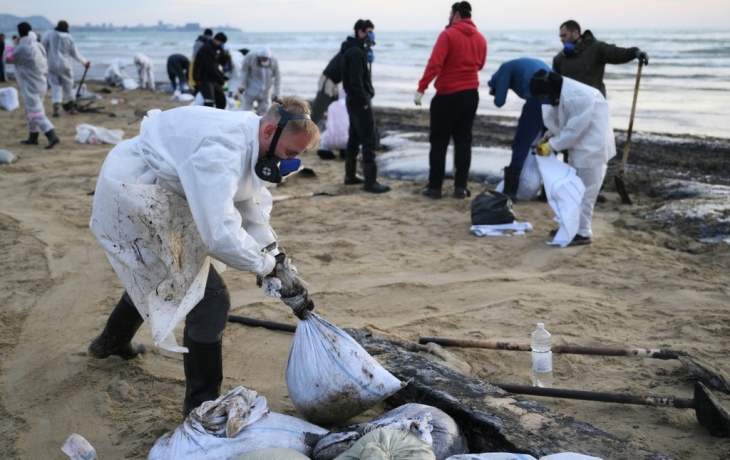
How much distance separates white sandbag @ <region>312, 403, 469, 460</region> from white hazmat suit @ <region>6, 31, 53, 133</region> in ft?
28.8

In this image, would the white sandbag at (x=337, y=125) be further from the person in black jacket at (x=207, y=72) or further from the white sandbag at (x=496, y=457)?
the white sandbag at (x=496, y=457)

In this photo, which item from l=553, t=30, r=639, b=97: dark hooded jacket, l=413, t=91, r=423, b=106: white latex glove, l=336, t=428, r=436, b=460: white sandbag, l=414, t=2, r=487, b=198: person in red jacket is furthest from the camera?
l=413, t=91, r=423, b=106: white latex glove

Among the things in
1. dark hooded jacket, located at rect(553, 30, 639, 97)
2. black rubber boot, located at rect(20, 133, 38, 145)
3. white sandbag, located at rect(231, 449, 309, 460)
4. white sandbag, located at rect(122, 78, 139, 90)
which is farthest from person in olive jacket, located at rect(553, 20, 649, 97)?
white sandbag, located at rect(122, 78, 139, 90)

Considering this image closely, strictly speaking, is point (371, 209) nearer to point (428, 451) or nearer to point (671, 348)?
point (671, 348)

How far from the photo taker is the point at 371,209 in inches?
274

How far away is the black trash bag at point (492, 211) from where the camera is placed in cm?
615

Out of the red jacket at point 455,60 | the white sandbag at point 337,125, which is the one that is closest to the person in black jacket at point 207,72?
the white sandbag at point 337,125

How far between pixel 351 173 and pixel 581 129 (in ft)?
10.3

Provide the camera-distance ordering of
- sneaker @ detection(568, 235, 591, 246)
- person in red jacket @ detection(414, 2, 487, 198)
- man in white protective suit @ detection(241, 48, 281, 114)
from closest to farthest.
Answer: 1. sneaker @ detection(568, 235, 591, 246)
2. person in red jacket @ detection(414, 2, 487, 198)
3. man in white protective suit @ detection(241, 48, 281, 114)

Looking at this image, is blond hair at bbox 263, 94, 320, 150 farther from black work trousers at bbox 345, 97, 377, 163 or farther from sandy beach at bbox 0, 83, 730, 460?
black work trousers at bbox 345, 97, 377, 163

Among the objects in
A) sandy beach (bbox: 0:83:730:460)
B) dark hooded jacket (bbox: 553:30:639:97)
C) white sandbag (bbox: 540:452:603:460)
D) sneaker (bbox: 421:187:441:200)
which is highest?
dark hooded jacket (bbox: 553:30:639:97)

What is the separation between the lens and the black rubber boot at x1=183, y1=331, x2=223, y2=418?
295cm

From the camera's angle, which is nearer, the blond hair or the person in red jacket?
the blond hair

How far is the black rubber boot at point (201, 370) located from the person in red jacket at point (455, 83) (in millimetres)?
4599
